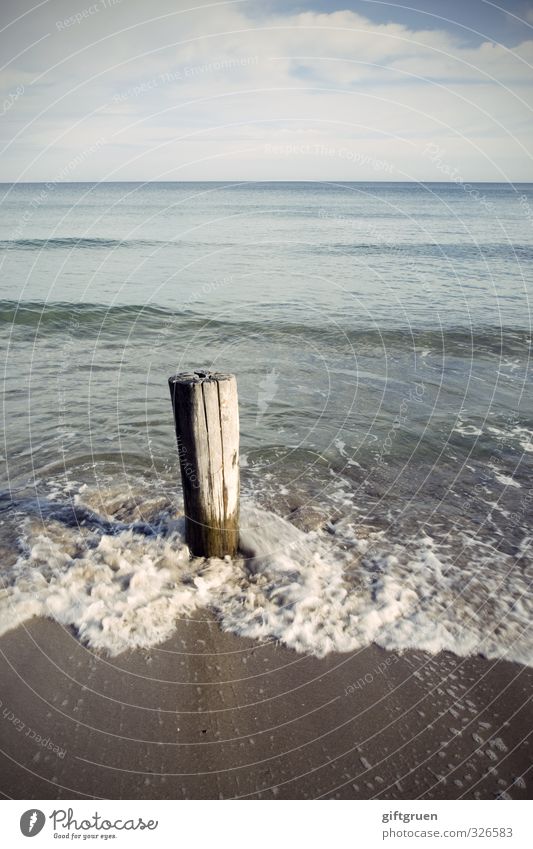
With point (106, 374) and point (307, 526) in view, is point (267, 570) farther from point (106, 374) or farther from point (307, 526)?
point (106, 374)

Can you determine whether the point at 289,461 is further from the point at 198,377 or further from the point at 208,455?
the point at 198,377

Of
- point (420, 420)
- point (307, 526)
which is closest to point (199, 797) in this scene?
point (307, 526)

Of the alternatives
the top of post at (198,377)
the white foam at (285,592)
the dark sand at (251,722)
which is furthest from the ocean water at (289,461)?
the top of post at (198,377)

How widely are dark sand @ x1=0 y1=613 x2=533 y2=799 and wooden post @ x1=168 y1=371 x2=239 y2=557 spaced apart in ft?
3.37

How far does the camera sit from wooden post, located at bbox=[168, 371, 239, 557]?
15.7 feet

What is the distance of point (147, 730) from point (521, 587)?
3.95m

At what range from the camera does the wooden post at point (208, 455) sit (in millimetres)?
4785

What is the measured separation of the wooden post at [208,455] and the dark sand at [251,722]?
1026 millimetres
